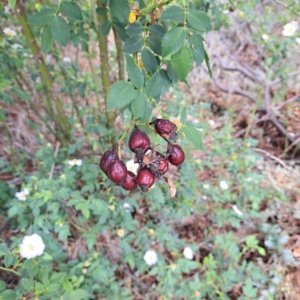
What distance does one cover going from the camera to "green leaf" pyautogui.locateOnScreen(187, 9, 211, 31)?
588 millimetres

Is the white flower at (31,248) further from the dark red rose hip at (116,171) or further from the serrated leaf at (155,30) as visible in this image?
the serrated leaf at (155,30)

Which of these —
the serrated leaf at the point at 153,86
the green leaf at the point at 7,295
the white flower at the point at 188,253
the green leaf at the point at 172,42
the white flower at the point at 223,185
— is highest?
the green leaf at the point at 172,42

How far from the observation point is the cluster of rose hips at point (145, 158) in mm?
580

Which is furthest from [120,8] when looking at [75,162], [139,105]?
[75,162]

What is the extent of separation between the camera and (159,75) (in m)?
0.64

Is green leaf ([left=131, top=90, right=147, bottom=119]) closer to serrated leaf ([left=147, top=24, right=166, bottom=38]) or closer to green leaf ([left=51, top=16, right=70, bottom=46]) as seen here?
serrated leaf ([left=147, top=24, right=166, bottom=38])

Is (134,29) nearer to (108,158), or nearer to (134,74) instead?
(134,74)

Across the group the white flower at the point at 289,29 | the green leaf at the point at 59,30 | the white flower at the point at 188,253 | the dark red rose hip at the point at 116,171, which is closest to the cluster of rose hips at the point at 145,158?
the dark red rose hip at the point at 116,171

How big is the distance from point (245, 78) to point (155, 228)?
2218mm

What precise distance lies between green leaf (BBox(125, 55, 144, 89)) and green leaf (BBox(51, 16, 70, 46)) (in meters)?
0.25

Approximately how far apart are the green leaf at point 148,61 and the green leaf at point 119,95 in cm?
10

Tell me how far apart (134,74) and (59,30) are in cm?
31

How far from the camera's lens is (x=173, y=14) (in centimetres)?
59

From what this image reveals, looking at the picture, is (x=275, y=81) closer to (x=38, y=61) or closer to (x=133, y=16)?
(x=38, y=61)
